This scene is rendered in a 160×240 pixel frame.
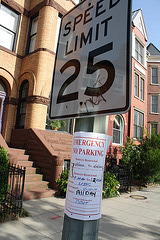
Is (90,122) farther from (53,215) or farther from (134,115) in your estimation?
(134,115)

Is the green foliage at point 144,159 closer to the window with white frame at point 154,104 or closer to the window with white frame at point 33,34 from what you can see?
the window with white frame at point 33,34

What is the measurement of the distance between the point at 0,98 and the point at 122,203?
8593 mm

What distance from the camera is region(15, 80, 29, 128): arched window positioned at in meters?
11.1

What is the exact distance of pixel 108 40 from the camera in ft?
5.41

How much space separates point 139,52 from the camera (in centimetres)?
1823

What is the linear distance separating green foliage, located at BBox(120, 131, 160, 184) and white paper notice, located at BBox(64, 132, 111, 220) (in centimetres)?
1076

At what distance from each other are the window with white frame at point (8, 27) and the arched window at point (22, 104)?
232cm

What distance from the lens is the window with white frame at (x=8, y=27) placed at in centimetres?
1111

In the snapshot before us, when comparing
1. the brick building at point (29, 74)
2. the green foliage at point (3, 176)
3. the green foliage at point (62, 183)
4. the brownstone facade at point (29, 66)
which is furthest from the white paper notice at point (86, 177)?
the brownstone facade at point (29, 66)

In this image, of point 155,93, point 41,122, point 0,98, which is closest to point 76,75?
point 41,122

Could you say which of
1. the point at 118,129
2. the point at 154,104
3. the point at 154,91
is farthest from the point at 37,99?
the point at 154,104

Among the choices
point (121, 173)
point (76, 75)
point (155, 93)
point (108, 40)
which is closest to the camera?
point (108, 40)

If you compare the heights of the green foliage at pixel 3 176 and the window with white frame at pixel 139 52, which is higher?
the window with white frame at pixel 139 52

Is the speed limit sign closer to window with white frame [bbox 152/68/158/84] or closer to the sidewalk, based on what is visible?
the sidewalk
